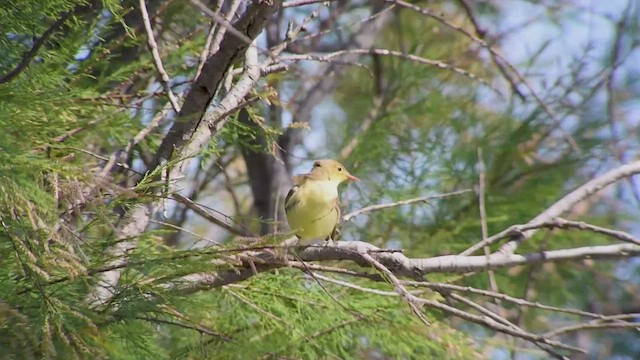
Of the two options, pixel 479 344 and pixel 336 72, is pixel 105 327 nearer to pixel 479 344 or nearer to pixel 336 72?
pixel 479 344

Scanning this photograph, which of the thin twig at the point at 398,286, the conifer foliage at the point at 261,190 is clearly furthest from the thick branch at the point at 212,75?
the thin twig at the point at 398,286

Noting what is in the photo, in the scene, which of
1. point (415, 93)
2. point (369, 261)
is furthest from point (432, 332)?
point (415, 93)

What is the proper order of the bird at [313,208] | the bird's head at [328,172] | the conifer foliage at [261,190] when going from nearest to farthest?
the conifer foliage at [261,190] < the bird at [313,208] < the bird's head at [328,172]

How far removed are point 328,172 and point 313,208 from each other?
23 centimetres

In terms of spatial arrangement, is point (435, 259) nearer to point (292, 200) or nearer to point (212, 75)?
point (212, 75)

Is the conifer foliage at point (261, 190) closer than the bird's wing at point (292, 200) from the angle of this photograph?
Yes

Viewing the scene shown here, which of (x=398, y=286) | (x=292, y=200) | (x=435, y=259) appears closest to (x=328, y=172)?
(x=292, y=200)

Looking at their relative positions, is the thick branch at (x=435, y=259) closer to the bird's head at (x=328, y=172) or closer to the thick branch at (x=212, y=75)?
the thick branch at (x=212, y=75)

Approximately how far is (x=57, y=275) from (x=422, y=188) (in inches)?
81.4

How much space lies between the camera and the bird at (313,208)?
8.78 feet

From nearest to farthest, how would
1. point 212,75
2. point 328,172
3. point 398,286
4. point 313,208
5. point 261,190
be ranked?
point 398,286 → point 212,75 → point 313,208 → point 328,172 → point 261,190

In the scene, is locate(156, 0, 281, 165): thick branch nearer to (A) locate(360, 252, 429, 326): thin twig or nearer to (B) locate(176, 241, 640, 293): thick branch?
(B) locate(176, 241, 640, 293): thick branch

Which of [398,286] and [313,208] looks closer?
[398,286]

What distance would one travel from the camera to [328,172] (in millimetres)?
2902
